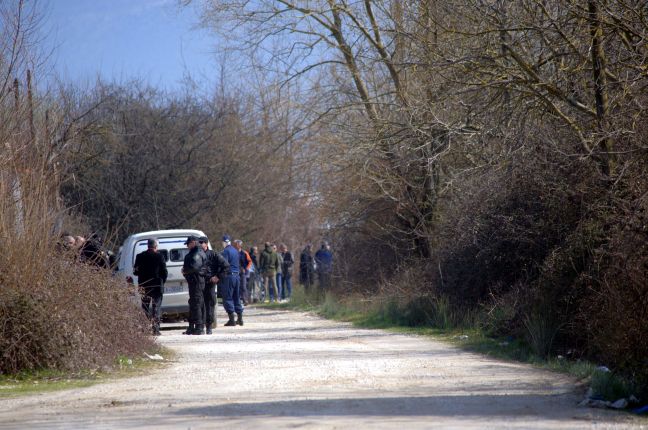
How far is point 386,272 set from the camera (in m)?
25.5

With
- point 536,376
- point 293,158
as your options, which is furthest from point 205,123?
point 536,376

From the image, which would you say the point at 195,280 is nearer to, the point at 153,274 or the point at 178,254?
the point at 153,274

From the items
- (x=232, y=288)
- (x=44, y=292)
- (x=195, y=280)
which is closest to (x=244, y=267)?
(x=232, y=288)

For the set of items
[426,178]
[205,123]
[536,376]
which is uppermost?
[205,123]

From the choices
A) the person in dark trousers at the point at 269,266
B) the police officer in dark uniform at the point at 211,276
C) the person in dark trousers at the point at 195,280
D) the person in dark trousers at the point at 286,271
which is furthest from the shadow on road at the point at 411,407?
the person in dark trousers at the point at 286,271

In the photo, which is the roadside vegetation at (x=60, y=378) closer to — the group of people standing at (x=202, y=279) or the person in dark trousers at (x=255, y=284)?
the group of people standing at (x=202, y=279)

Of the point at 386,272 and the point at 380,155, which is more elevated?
the point at 380,155

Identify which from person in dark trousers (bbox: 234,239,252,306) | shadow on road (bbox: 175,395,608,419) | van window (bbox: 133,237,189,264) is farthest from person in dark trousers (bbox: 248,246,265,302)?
shadow on road (bbox: 175,395,608,419)

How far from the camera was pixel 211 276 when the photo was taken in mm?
20406

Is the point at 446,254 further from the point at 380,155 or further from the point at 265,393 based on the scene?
the point at 265,393

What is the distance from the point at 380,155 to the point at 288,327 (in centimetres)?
449

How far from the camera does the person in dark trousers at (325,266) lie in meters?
30.1

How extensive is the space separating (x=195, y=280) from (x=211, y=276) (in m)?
0.78

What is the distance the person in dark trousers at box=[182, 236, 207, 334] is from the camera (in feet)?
64.2
